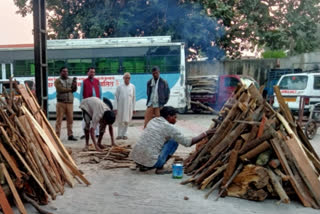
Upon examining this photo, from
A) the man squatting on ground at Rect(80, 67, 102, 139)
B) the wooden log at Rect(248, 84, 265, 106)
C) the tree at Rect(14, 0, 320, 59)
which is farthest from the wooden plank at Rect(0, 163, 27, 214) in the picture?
the tree at Rect(14, 0, 320, 59)

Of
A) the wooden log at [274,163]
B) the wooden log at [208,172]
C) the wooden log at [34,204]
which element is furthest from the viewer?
the wooden log at [208,172]

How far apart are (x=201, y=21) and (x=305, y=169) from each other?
14.1m

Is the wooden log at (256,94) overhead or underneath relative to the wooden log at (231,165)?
overhead

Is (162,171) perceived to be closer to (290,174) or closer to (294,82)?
(290,174)

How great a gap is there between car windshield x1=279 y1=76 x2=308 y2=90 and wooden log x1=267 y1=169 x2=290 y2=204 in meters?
9.44

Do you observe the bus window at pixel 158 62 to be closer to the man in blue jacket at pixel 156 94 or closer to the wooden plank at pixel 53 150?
the man in blue jacket at pixel 156 94

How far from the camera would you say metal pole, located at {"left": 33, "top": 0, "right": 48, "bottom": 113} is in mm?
6926

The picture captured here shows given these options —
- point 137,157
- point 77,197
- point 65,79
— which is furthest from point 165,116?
point 65,79

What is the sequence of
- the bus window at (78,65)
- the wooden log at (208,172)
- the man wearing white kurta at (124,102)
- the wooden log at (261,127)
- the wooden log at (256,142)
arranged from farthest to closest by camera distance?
the bus window at (78,65), the man wearing white kurta at (124,102), the wooden log at (208,172), the wooden log at (261,127), the wooden log at (256,142)

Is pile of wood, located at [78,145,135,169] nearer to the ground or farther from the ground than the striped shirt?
nearer to the ground

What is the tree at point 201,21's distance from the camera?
17766mm

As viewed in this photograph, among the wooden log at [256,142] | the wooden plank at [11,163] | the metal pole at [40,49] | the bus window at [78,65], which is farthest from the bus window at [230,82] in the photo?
the wooden plank at [11,163]

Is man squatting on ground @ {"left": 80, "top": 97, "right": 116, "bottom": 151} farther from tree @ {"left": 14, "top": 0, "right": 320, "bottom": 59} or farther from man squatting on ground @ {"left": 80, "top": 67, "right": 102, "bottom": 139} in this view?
tree @ {"left": 14, "top": 0, "right": 320, "bottom": 59}

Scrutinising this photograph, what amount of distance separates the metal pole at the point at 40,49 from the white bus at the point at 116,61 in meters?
8.17
